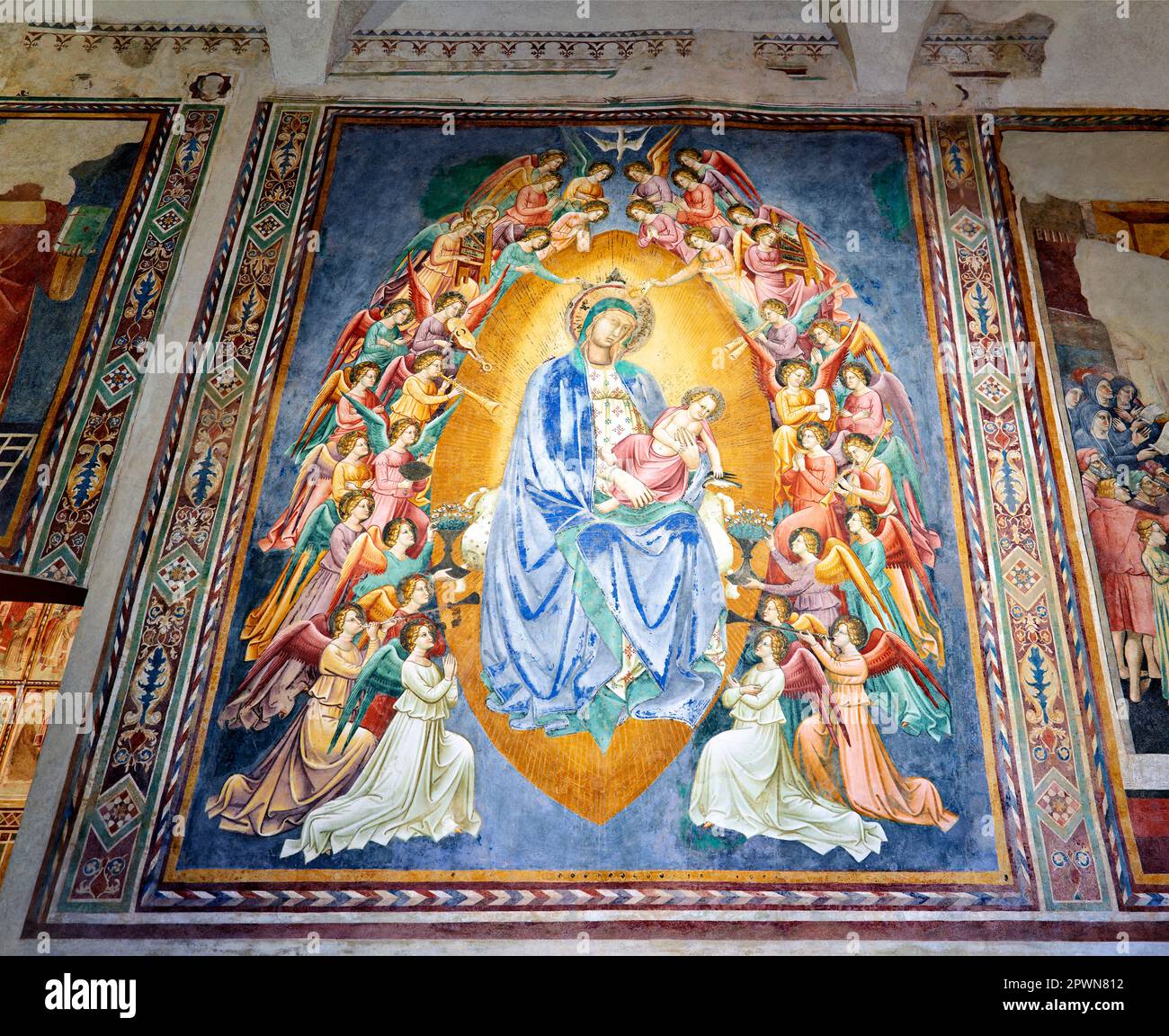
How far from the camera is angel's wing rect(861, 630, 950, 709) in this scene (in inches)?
244

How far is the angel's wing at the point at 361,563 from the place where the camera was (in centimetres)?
646

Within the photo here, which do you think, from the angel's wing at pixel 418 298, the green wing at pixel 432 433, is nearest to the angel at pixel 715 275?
the angel's wing at pixel 418 298

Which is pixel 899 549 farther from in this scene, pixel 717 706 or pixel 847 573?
pixel 717 706

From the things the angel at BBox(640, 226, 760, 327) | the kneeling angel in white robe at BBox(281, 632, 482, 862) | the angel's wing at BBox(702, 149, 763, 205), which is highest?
the angel's wing at BBox(702, 149, 763, 205)

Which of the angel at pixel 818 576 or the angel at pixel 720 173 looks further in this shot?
the angel at pixel 720 173

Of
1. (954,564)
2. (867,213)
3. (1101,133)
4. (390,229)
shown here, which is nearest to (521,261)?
(390,229)

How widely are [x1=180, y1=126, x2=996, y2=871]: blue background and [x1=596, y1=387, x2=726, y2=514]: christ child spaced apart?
117 centimetres

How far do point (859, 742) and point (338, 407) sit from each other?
340 centimetres

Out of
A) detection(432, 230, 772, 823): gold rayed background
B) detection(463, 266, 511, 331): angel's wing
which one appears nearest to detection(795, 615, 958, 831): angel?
detection(432, 230, 772, 823): gold rayed background

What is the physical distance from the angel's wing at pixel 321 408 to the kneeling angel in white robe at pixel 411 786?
58.6 inches

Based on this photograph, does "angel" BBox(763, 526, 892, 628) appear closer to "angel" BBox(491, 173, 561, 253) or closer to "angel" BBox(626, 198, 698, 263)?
"angel" BBox(626, 198, 698, 263)

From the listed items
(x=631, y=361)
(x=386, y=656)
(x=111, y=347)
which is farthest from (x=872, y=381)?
(x=111, y=347)

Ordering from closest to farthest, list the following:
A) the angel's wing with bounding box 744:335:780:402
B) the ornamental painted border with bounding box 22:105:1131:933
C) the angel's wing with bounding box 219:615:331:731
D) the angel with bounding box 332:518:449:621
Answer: the ornamental painted border with bounding box 22:105:1131:933 → the angel's wing with bounding box 219:615:331:731 → the angel with bounding box 332:518:449:621 → the angel's wing with bounding box 744:335:780:402

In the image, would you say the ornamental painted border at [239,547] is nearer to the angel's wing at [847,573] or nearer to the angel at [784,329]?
the angel's wing at [847,573]
